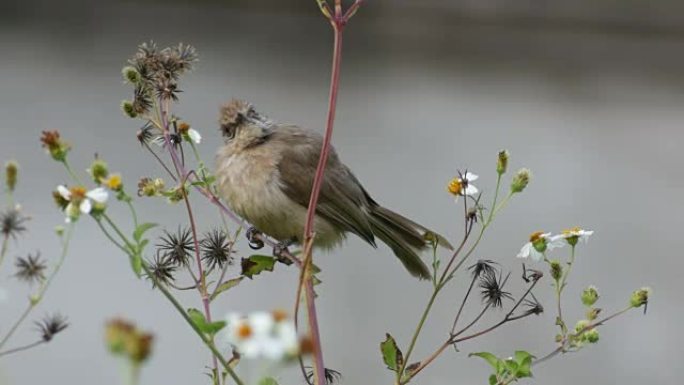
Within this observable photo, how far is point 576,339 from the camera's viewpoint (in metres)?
0.72

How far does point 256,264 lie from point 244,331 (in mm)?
337

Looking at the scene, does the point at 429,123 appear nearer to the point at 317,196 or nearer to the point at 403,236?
the point at 403,236

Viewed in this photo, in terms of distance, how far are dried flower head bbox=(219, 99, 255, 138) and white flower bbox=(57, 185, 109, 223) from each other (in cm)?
42

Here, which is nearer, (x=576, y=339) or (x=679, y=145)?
(x=576, y=339)

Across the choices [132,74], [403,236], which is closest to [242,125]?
[403,236]

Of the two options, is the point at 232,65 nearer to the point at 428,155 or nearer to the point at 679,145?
the point at 428,155

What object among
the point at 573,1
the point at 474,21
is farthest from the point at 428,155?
the point at 573,1

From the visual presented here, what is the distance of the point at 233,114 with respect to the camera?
1013 millimetres

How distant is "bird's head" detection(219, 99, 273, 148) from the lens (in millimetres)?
1009

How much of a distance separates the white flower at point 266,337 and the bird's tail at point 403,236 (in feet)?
1.97

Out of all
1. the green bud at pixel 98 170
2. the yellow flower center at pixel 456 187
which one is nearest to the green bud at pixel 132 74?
the green bud at pixel 98 170

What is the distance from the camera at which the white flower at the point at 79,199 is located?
58cm

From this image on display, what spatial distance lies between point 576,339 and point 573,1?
1.20m

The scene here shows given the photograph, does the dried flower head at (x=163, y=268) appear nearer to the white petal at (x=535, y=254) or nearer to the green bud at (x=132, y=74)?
the green bud at (x=132, y=74)
